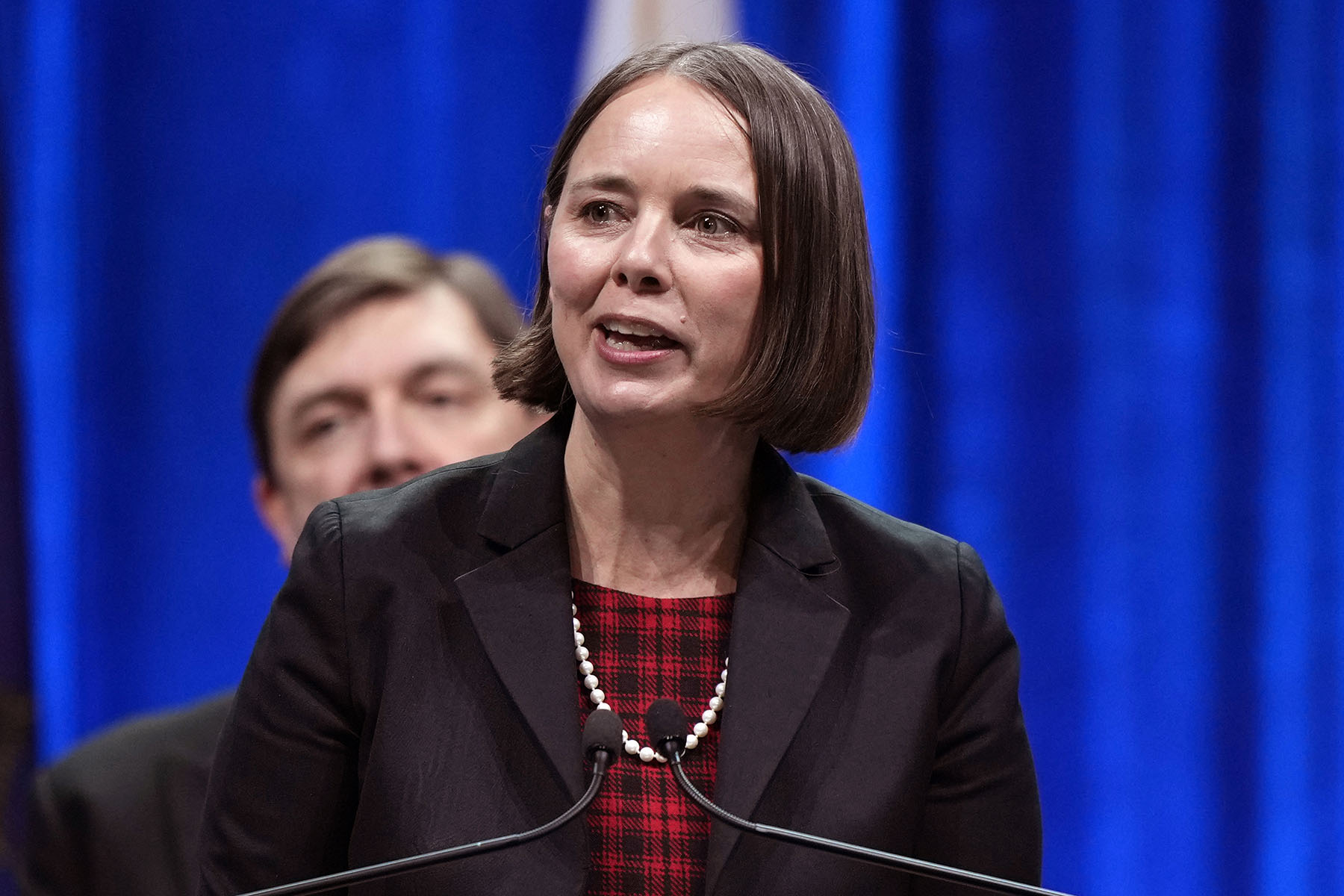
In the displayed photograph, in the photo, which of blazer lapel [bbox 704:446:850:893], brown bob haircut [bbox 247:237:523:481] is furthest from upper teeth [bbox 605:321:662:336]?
brown bob haircut [bbox 247:237:523:481]

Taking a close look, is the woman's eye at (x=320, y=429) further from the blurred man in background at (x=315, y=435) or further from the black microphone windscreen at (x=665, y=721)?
the black microphone windscreen at (x=665, y=721)

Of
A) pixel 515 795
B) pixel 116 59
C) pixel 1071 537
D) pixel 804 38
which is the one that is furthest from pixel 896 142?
pixel 515 795

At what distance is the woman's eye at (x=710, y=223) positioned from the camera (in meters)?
1.17

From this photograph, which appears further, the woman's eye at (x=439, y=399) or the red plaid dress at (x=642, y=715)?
the woman's eye at (x=439, y=399)

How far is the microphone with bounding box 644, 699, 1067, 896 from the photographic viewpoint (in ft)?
3.35

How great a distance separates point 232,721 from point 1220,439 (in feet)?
6.17

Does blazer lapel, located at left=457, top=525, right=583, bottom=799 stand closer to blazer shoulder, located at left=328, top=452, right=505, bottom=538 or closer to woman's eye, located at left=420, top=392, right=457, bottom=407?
blazer shoulder, located at left=328, top=452, right=505, bottom=538

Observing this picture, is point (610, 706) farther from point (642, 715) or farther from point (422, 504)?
point (422, 504)

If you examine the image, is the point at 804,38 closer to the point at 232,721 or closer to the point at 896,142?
the point at 896,142

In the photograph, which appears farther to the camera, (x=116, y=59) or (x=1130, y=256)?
(x=116, y=59)

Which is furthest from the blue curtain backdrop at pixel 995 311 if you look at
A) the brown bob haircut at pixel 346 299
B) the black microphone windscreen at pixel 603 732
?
the black microphone windscreen at pixel 603 732

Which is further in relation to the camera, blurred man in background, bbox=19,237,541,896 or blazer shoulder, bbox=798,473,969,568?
blurred man in background, bbox=19,237,541,896

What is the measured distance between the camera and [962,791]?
1204mm

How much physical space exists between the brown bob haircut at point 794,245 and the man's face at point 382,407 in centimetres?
90
